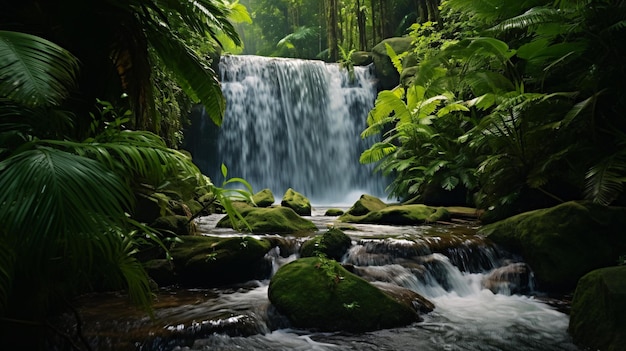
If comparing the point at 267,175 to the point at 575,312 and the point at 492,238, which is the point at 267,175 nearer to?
the point at 492,238

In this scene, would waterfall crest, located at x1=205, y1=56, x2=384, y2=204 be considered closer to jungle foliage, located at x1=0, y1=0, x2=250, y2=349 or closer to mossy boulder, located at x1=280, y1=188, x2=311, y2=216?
mossy boulder, located at x1=280, y1=188, x2=311, y2=216

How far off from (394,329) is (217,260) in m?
2.04

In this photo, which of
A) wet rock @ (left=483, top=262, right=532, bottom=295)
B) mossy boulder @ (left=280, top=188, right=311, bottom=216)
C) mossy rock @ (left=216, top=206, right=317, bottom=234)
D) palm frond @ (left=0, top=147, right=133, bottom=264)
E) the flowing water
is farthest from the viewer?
mossy boulder @ (left=280, top=188, right=311, bottom=216)

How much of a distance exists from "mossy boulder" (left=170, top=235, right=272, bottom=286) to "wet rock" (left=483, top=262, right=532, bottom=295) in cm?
282

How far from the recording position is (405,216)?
7.93m

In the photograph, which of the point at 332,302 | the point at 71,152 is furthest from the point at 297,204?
the point at 71,152

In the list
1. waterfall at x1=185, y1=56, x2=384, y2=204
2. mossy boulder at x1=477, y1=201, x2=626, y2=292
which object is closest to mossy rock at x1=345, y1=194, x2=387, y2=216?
mossy boulder at x1=477, y1=201, x2=626, y2=292

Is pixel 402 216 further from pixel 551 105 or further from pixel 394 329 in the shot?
pixel 394 329

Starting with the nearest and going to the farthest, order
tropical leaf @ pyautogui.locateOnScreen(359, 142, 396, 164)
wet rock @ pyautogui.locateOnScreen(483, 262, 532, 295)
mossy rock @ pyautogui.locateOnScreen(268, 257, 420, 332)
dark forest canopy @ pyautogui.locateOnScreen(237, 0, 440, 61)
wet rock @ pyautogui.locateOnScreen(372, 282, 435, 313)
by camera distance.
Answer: mossy rock @ pyautogui.locateOnScreen(268, 257, 420, 332)
wet rock @ pyautogui.locateOnScreen(372, 282, 435, 313)
wet rock @ pyautogui.locateOnScreen(483, 262, 532, 295)
tropical leaf @ pyautogui.locateOnScreen(359, 142, 396, 164)
dark forest canopy @ pyautogui.locateOnScreen(237, 0, 440, 61)

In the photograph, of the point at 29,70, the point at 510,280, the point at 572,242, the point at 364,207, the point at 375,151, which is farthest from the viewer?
the point at 375,151

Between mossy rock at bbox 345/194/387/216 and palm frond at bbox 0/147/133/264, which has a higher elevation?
palm frond at bbox 0/147/133/264

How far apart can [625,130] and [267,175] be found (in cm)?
1146

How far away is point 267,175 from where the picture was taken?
15062 millimetres

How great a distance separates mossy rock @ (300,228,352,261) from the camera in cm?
505
